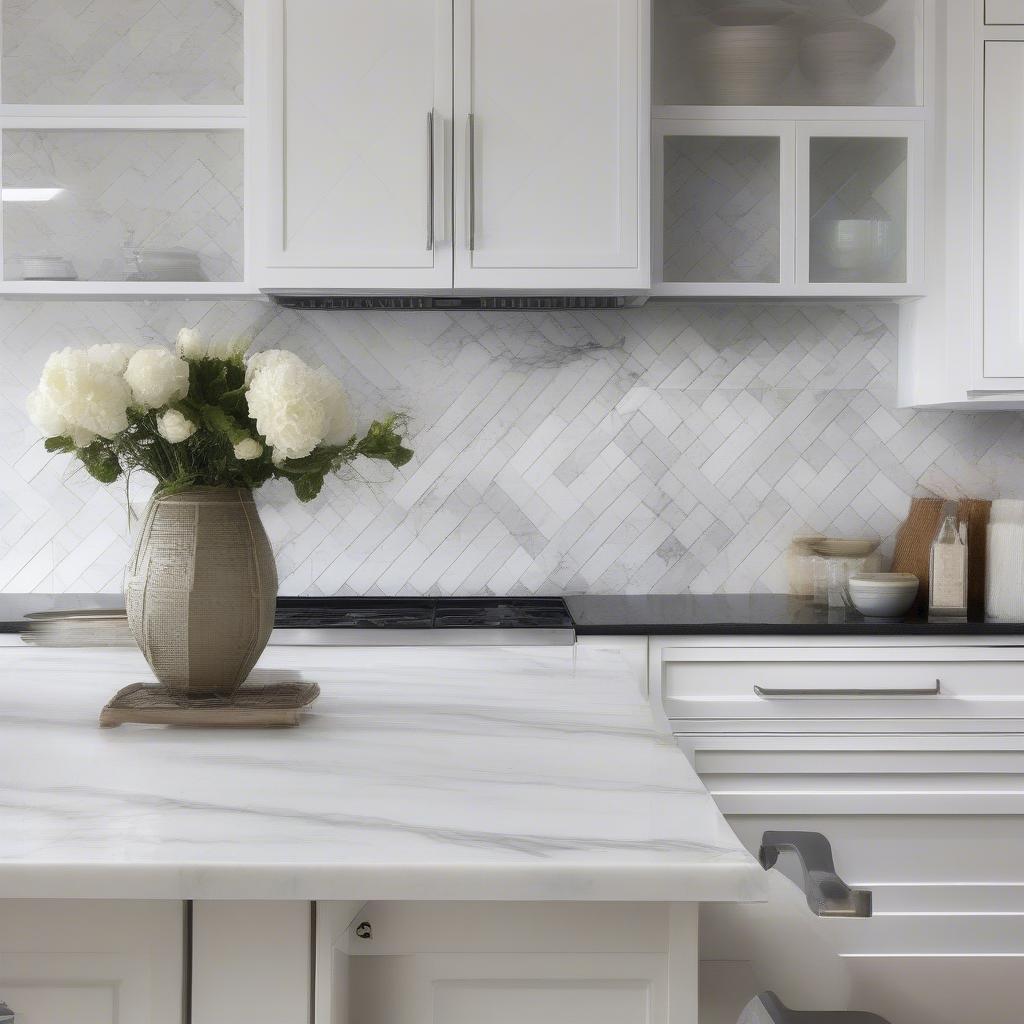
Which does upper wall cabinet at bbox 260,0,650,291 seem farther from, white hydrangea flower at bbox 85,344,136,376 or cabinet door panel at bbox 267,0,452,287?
white hydrangea flower at bbox 85,344,136,376

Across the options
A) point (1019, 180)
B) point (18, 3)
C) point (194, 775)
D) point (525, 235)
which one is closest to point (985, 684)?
point (1019, 180)

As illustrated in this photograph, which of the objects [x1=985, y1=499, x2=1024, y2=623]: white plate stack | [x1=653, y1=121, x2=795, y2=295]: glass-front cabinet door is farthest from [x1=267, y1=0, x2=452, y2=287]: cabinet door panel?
[x1=985, y1=499, x2=1024, y2=623]: white plate stack

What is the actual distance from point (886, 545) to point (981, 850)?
878 millimetres

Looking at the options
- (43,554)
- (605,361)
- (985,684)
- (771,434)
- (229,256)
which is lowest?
(985,684)

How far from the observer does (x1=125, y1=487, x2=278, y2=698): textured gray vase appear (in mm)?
1385

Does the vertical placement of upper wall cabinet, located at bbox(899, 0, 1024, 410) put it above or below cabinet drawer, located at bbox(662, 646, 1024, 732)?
above

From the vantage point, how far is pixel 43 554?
305 centimetres

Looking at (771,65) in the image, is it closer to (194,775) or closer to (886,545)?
(886,545)

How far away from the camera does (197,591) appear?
Result: 4.54 feet

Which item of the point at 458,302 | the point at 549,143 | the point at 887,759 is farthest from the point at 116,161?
the point at 887,759

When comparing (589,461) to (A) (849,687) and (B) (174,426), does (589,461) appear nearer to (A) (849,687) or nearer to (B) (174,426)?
(A) (849,687)

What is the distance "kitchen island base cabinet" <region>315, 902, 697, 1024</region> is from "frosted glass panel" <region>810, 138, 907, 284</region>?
2.16 meters

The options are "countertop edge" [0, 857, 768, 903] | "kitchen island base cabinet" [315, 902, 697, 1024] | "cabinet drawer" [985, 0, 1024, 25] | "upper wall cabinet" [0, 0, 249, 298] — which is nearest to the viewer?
"countertop edge" [0, 857, 768, 903]

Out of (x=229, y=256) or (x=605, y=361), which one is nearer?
(x=229, y=256)
